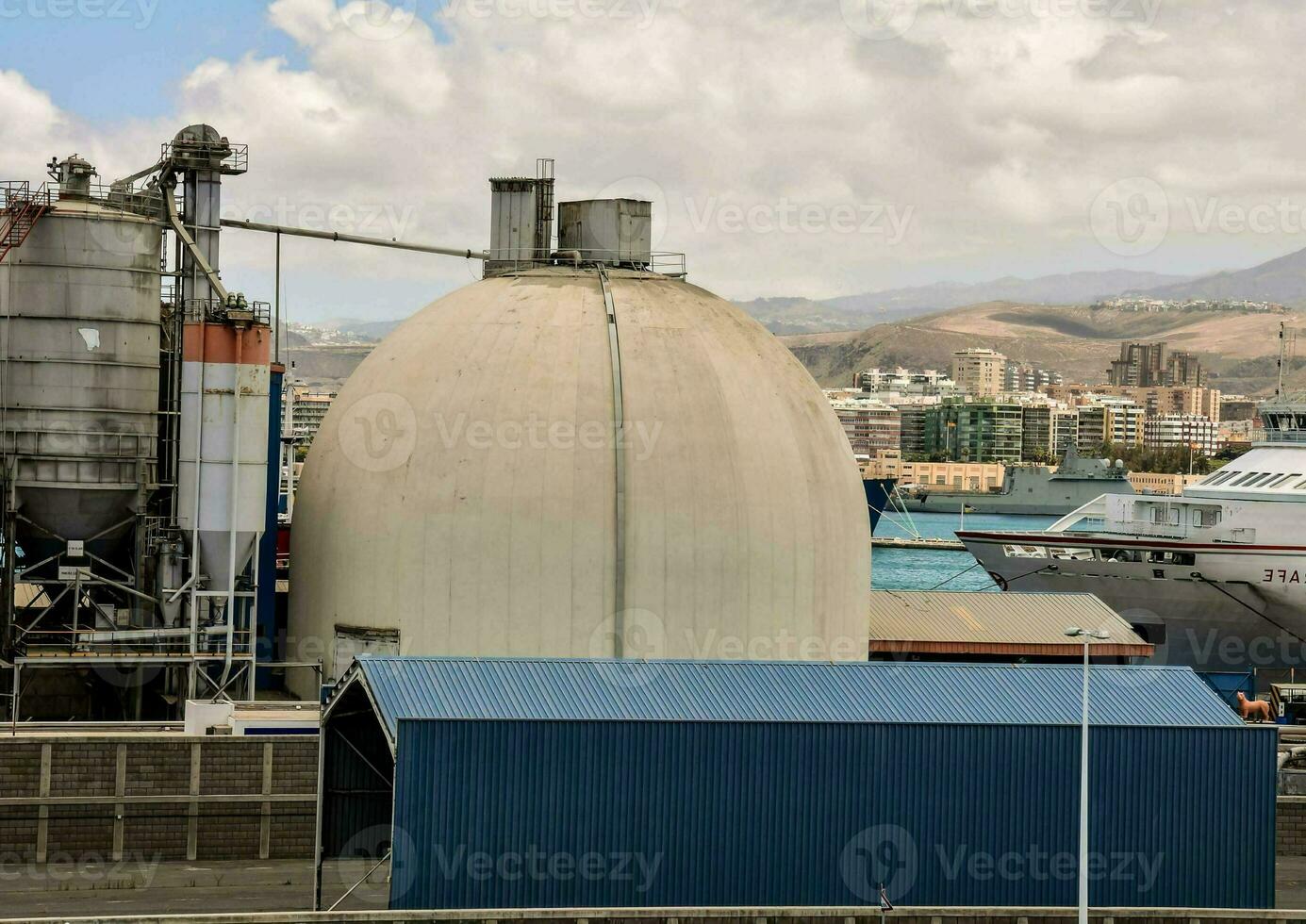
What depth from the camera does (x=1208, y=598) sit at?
6425cm

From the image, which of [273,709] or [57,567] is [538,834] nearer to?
[273,709]

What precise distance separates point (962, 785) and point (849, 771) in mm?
1538

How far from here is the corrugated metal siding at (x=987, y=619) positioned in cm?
4347

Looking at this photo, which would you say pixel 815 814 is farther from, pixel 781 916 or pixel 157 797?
pixel 157 797

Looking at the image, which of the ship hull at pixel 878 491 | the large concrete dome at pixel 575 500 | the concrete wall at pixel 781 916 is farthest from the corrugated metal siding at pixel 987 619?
the concrete wall at pixel 781 916

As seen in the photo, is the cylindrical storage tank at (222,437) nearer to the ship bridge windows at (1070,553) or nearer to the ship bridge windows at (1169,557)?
the ship bridge windows at (1169,557)

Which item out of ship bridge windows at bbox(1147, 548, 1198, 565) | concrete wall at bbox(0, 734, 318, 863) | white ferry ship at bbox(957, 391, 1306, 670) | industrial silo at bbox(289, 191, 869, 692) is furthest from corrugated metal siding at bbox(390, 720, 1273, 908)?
ship bridge windows at bbox(1147, 548, 1198, 565)

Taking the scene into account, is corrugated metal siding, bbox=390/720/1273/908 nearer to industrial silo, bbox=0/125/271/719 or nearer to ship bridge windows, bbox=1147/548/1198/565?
industrial silo, bbox=0/125/271/719

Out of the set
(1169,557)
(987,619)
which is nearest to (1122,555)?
(1169,557)

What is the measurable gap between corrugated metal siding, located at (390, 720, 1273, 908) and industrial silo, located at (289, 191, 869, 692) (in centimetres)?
795

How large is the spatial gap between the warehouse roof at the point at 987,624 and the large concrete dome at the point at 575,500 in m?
6.05

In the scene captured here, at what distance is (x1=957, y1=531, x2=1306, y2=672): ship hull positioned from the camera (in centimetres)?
6300

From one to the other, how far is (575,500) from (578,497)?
0.24 feet

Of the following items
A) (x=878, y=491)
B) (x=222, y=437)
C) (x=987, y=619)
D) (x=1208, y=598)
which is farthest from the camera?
(x=1208, y=598)
